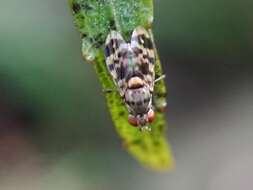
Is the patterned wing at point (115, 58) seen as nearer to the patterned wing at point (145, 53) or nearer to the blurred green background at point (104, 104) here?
the patterned wing at point (145, 53)

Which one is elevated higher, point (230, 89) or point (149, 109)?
point (230, 89)

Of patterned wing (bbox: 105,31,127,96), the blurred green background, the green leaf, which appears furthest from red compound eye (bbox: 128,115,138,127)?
the blurred green background

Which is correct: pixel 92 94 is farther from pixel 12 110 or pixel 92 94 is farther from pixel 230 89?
pixel 230 89

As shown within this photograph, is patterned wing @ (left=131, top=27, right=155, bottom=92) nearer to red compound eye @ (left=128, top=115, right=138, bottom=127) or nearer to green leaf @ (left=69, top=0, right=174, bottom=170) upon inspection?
green leaf @ (left=69, top=0, right=174, bottom=170)

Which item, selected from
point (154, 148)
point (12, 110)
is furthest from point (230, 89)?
point (154, 148)

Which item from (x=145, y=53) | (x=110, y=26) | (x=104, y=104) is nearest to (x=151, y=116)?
(x=145, y=53)

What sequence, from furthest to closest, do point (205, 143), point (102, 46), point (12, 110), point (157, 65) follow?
point (205, 143)
point (12, 110)
point (157, 65)
point (102, 46)

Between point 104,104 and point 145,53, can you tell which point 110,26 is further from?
point 104,104

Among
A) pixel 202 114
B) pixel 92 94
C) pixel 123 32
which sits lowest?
pixel 123 32
